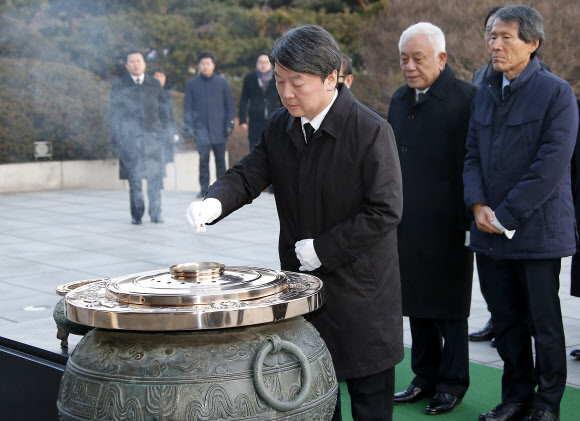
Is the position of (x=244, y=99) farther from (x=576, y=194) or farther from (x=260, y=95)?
(x=576, y=194)

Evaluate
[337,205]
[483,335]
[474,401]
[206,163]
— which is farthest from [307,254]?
[206,163]

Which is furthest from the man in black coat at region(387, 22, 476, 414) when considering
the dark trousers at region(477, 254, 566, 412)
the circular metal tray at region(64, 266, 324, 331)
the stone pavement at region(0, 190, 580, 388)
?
the circular metal tray at region(64, 266, 324, 331)

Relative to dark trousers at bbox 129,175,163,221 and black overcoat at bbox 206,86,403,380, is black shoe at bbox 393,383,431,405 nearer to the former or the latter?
black overcoat at bbox 206,86,403,380

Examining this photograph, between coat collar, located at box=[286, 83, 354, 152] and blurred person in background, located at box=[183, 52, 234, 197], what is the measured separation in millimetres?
8561

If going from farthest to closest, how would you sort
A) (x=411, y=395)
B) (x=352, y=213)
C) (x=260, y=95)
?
(x=260, y=95)
(x=411, y=395)
(x=352, y=213)

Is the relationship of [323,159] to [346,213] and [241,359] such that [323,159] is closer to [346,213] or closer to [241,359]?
[346,213]

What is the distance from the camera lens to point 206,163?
37.3ft

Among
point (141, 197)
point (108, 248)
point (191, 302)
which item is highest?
point (191, 302)

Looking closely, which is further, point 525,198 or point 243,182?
point 525,198

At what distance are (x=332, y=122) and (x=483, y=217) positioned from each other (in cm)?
104

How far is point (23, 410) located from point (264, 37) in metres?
17.7

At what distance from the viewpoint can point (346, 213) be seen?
8.73 feet

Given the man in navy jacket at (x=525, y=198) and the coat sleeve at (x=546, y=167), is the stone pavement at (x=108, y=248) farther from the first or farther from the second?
the coat sleeve at (x=546, y=167)

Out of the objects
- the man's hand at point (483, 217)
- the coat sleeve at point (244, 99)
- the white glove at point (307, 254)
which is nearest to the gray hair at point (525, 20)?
the man's hand at point (483, 217)
